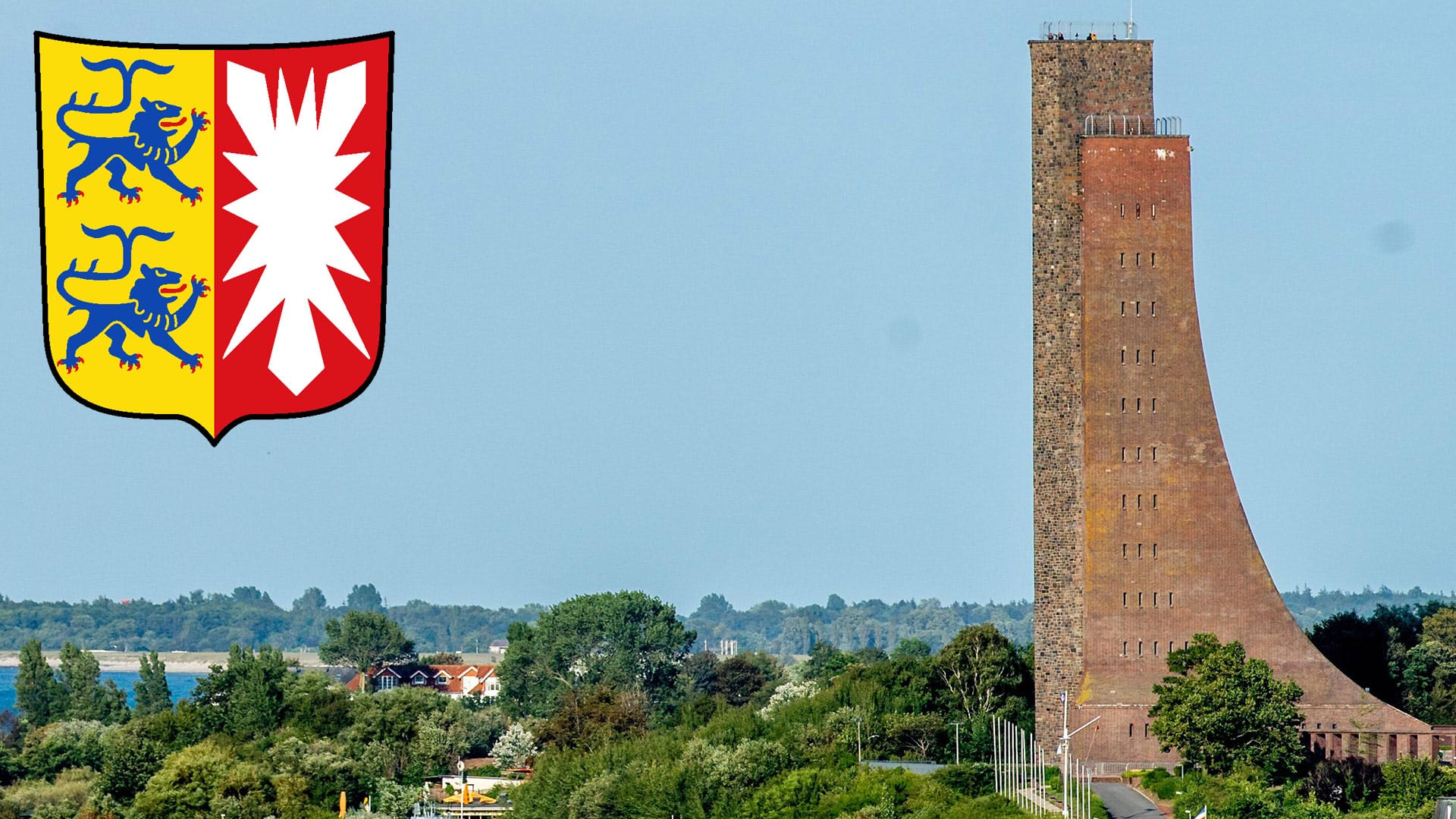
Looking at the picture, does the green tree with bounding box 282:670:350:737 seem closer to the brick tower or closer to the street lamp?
the street lamp

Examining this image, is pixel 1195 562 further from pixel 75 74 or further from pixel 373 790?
pixel 75 74

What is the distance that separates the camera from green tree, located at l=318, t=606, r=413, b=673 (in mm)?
152625

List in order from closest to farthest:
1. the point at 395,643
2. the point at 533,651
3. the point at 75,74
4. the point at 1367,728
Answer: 1. the point at 75,74
2. the point at 1367,728
3. the point at 533,651
4. the point at 395,643

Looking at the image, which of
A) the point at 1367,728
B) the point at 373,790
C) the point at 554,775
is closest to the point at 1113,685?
the point at 1367,728

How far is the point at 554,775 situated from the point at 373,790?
8.12m

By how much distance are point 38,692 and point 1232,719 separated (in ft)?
226

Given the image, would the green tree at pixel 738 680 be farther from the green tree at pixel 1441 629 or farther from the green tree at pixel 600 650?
the green tree at pixel 1441 629

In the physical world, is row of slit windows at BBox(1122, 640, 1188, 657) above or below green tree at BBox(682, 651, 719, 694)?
above

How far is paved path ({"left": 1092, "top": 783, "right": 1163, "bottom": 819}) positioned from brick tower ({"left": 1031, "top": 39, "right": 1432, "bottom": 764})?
243 cm

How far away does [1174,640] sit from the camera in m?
69.7

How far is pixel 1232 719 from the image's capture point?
6519cm

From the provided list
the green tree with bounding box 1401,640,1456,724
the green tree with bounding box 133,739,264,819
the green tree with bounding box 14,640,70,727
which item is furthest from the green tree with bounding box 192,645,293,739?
the green tree with bounding box 1401,640,1456,724

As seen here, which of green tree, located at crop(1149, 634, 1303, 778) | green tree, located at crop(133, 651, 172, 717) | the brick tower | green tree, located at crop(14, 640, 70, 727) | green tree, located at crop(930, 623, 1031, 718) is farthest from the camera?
green tree, located at crop(133, 651, 172, 717)

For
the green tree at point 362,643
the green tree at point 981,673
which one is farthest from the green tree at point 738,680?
the green tree at point 981,673
